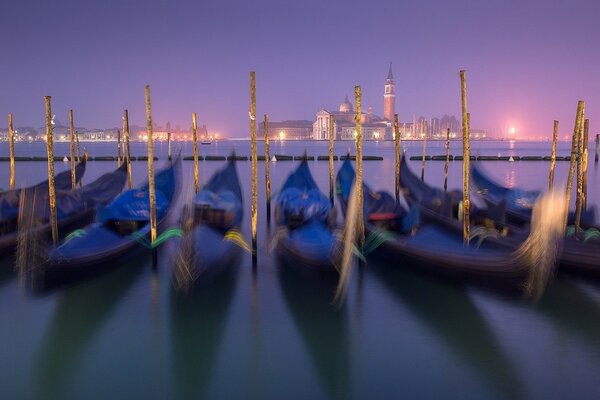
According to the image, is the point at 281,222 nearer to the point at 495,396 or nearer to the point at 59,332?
the point at 59,332

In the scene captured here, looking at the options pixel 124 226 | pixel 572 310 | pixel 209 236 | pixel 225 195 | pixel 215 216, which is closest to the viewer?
pixel 572 310

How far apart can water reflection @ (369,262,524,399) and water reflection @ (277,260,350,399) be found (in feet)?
3.32

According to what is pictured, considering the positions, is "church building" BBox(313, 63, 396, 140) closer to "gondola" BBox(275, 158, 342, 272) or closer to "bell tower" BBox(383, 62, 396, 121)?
"bell tower" BBox(383, 62, 396, 121)

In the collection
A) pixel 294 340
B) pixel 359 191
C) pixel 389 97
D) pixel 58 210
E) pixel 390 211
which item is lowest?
pixel 294 340

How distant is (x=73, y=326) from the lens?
5262mm

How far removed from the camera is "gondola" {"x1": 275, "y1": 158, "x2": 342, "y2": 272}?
5.61 meters

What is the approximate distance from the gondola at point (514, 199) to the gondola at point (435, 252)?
73.3 inches

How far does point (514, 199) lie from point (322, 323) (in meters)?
6.11

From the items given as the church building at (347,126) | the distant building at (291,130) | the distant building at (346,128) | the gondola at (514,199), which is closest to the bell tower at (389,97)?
the church building at (347,126)

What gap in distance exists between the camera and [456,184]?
21516 millimetres

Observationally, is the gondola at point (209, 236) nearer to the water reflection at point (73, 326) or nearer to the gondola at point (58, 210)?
the water reflection at point (73, 326)

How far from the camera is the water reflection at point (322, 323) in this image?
4.41 meters

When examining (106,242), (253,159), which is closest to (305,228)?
(253,159)

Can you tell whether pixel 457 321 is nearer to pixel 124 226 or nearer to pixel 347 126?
pixel 124 226
